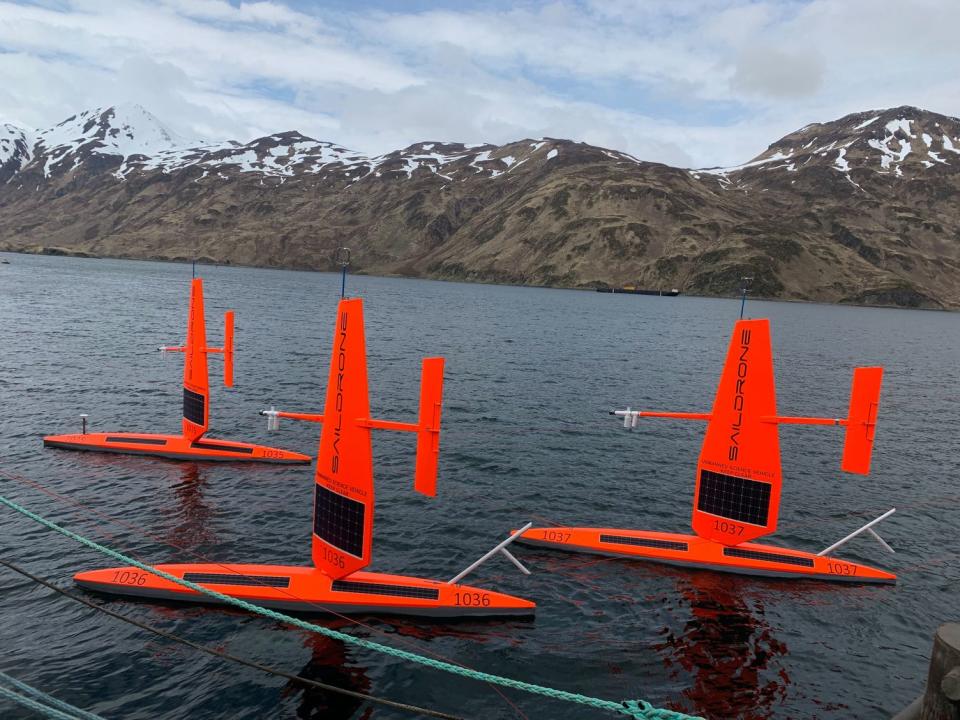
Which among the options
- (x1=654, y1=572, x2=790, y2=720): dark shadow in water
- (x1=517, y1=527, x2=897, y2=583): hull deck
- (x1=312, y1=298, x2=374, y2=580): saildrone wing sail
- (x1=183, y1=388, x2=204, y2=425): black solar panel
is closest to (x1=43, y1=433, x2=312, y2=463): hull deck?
(x1=183, y1=388, x2=204, y2=425): black solar panel

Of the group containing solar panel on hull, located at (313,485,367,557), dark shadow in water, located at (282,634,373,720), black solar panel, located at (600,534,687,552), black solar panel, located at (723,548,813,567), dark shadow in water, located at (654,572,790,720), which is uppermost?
solar panel on hull, located at (313,485,367,557)

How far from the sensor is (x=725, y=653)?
62.1 feet

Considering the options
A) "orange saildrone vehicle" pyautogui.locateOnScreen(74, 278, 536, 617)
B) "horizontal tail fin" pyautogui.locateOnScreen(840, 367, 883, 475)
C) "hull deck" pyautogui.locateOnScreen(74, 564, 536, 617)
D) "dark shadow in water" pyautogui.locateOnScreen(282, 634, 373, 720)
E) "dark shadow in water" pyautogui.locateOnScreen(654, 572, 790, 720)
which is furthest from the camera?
"horizontal tail fin" pyautogui.locateOnScreen(840, 367, 883, 475)

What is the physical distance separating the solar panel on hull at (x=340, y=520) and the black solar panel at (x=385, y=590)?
1.75 meters

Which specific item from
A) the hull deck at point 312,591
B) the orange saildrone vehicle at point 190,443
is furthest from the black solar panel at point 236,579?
the orange saildrone vehicle at point 190,443

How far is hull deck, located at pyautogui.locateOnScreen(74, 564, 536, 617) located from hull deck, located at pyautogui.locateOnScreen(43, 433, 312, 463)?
1307cm

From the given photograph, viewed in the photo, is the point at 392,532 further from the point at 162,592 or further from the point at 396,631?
the point at 162,592

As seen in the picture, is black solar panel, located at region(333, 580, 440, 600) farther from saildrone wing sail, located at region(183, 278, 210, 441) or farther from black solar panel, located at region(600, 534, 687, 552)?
saildrone wing sail, located at region(183, 278, 210, 441)

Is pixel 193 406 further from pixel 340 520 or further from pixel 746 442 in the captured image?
pixel 746 442

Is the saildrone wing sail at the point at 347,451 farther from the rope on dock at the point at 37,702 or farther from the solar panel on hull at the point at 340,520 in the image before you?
the rope on dock at the point at 37,702

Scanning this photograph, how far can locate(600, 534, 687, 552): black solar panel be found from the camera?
24.2 m

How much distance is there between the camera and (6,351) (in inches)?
2328

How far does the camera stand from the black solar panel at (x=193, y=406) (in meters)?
31.5

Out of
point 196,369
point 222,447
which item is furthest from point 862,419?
point 222,447
